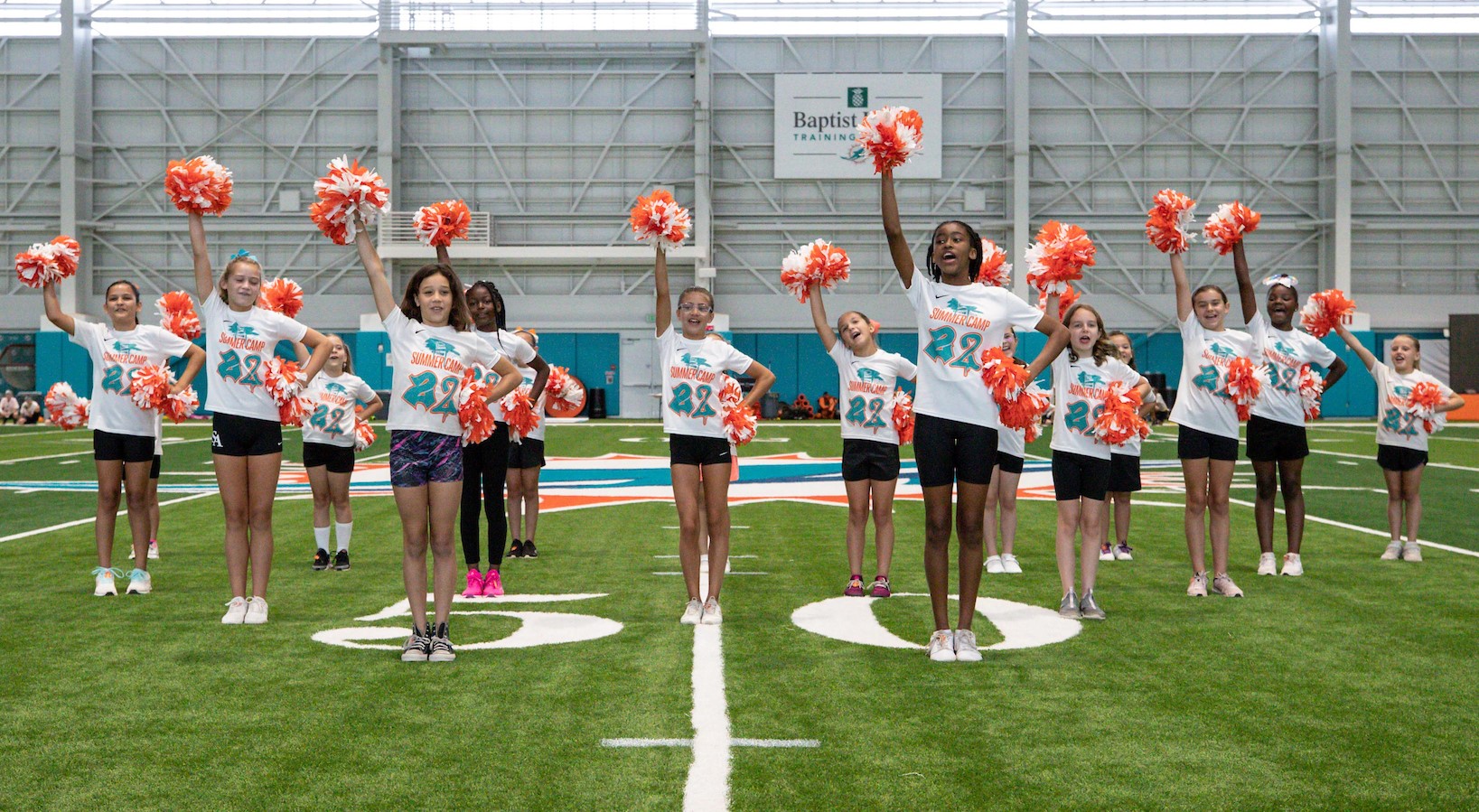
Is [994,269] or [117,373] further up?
[994,269]

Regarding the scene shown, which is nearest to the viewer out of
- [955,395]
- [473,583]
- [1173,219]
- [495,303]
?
[955,395]

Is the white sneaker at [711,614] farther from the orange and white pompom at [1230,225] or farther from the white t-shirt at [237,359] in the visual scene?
the orange and white pompom at [1230,225]

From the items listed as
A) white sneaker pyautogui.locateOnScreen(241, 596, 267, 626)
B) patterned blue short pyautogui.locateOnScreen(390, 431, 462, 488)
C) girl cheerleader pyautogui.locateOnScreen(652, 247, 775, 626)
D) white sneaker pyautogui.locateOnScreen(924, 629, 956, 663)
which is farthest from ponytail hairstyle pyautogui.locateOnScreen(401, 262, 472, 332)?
white sneaker pyautogui.locateOnScreen(924, 629, 956, 663)

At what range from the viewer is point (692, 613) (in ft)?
20.1

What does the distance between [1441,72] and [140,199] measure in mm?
37433

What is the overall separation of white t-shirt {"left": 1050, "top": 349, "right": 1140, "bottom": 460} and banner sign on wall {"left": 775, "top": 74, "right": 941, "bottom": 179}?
94.0 ft

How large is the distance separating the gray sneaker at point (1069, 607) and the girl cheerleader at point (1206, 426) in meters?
0.97

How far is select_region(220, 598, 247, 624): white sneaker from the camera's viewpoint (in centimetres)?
602

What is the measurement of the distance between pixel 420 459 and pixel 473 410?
30cm

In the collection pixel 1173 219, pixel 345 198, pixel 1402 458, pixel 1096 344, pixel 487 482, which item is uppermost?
pixel 1173 219

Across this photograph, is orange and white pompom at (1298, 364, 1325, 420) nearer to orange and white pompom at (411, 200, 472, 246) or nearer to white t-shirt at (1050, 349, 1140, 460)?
white t-shirt at (1050, 349, 1140, 460)

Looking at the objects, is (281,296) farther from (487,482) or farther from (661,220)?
(661,220)

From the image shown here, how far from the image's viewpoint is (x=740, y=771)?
362 cm

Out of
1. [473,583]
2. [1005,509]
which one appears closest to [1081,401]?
[1005,509]
